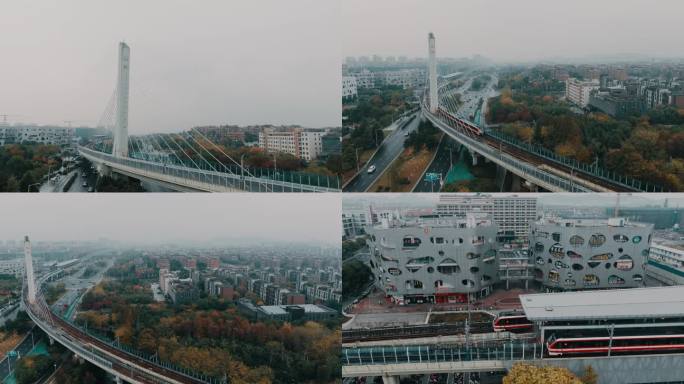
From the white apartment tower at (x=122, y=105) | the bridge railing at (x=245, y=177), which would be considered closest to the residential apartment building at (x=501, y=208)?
the bridge railing at (x=245, y=177)

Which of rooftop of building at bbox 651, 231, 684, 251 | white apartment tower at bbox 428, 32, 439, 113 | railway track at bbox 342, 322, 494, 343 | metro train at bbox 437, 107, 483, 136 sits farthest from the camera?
rooftop of building at bbox 651, 231, 684, 251

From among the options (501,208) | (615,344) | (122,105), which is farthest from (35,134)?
(615,344)

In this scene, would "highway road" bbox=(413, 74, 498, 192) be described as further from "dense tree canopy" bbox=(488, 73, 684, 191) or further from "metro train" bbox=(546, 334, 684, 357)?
"metro train" bbox=(546, 334, 684, 357)

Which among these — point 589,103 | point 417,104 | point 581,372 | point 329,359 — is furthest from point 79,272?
point 589,103

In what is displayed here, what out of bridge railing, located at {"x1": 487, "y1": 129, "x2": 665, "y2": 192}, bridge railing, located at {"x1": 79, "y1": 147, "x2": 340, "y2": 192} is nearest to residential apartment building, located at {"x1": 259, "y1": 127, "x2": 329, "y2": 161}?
bridge railing, located at {"x1": 79, "y1": 147, "x2": 340, "y2": 192}

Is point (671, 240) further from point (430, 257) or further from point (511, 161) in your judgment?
point (430, 257)
